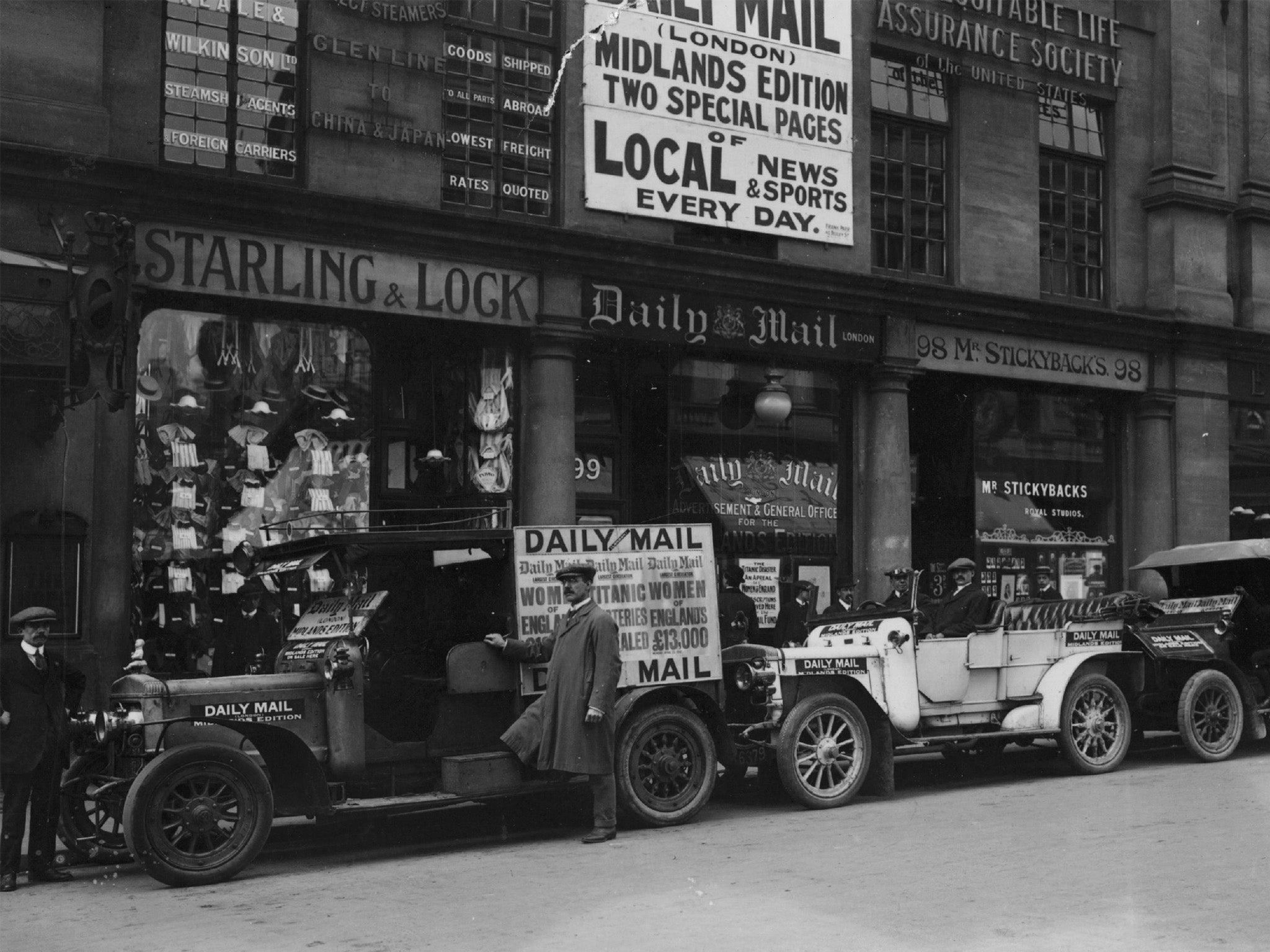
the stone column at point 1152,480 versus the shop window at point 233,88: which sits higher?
the shop window at point 233,88

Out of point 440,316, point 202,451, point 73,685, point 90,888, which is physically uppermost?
point 440,316

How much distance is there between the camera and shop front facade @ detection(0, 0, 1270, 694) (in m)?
14.0

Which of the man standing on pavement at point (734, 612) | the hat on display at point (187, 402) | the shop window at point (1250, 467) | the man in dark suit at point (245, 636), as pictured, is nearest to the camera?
the man in dark suit at point (245, 636)

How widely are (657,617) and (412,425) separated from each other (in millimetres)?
6118

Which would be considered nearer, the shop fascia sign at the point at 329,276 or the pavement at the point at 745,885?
the pavement at the point at 745,885

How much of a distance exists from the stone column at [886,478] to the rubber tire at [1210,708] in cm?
570

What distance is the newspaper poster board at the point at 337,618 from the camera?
9.95 metres

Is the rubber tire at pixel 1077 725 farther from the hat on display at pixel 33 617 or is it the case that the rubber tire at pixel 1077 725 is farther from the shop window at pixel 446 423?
the hat on display at pixel 33 617

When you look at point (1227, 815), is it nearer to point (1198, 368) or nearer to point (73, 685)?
point (73, 685)

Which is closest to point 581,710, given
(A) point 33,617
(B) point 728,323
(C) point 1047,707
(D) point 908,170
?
(A) point 33,617

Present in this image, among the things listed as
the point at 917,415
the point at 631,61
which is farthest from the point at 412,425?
the point at 917,415

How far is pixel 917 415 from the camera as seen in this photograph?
66.2ft

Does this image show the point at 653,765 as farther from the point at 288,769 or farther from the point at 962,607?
the point at 962,607

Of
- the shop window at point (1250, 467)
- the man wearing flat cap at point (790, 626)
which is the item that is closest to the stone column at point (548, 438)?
the man wearing flat cap at point (790, 626)
